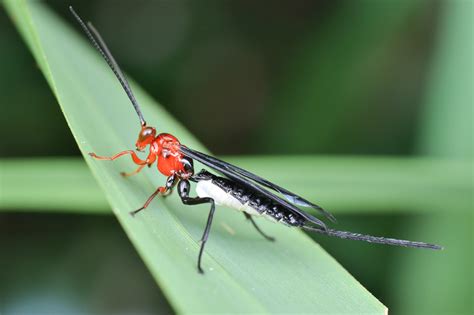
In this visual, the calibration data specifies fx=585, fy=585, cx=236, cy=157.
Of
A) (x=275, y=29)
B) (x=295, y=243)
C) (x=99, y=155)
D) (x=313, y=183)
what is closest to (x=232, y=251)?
(x=295, y=243)

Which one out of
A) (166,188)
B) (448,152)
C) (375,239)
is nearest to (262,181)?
(166,188)

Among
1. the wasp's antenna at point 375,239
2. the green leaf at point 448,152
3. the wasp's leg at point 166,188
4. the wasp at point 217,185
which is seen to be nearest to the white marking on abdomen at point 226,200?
the wasp at point 217,185

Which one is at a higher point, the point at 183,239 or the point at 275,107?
the point at 275,107

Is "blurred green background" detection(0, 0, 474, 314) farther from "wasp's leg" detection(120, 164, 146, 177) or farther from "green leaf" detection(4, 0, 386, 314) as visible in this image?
"wasp's leg" detection(120, 164, 146, 177)

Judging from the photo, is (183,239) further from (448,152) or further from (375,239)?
(448,152)

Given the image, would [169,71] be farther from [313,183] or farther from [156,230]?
[156,230]

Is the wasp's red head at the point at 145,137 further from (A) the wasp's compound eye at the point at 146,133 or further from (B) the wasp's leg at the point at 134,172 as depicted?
(B) the wasp's leg at the point at 134,172

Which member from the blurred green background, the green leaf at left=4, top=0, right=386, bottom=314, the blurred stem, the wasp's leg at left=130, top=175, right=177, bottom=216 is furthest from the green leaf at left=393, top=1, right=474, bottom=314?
the wasp's leg at left=130, top=175, right=177, bottom=216
